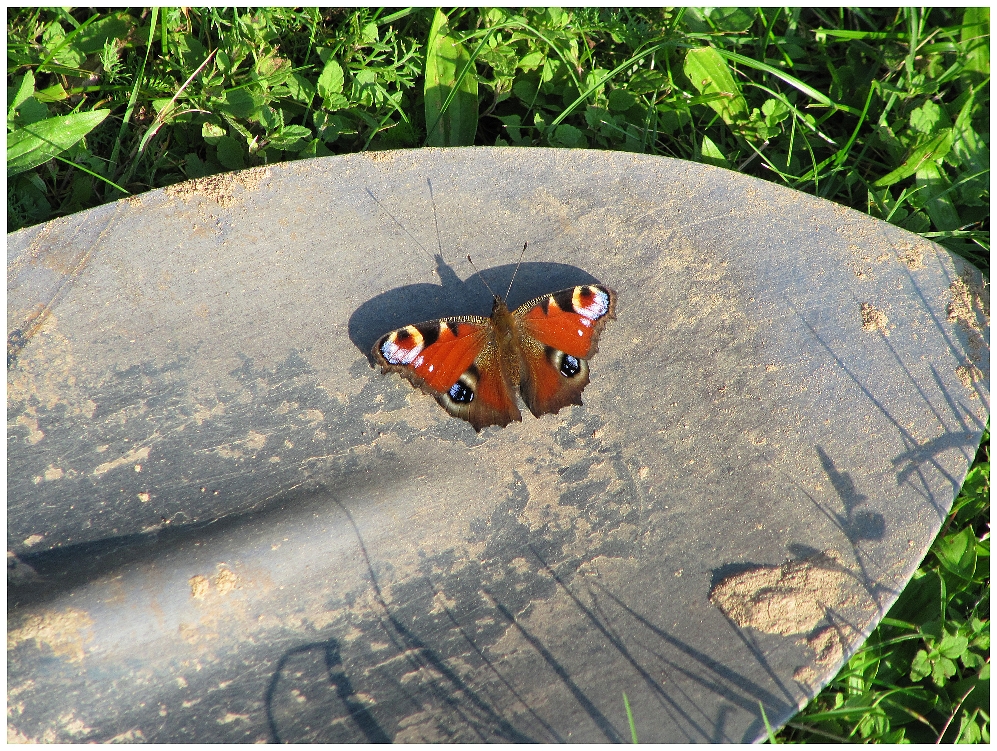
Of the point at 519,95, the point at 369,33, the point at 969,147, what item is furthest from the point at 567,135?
the point at 969,147

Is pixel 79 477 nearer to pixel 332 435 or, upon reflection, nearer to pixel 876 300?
pixel 332 435

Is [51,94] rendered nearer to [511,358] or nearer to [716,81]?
[511,358]

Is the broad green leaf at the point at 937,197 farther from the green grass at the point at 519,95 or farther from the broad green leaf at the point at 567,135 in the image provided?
the broad green leaf at the point at 567,135

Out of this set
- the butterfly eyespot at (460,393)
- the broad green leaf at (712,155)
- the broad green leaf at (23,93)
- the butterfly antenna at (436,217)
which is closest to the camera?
the butterfly eyespot at (460,393)

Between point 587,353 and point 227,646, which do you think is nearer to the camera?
point 227,646

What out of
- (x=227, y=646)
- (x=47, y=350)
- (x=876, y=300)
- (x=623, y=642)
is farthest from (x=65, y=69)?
(x=876, y=300)

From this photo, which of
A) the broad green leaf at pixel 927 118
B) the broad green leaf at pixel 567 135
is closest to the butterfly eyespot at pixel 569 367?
the broad green leaf at pixel 567 135
